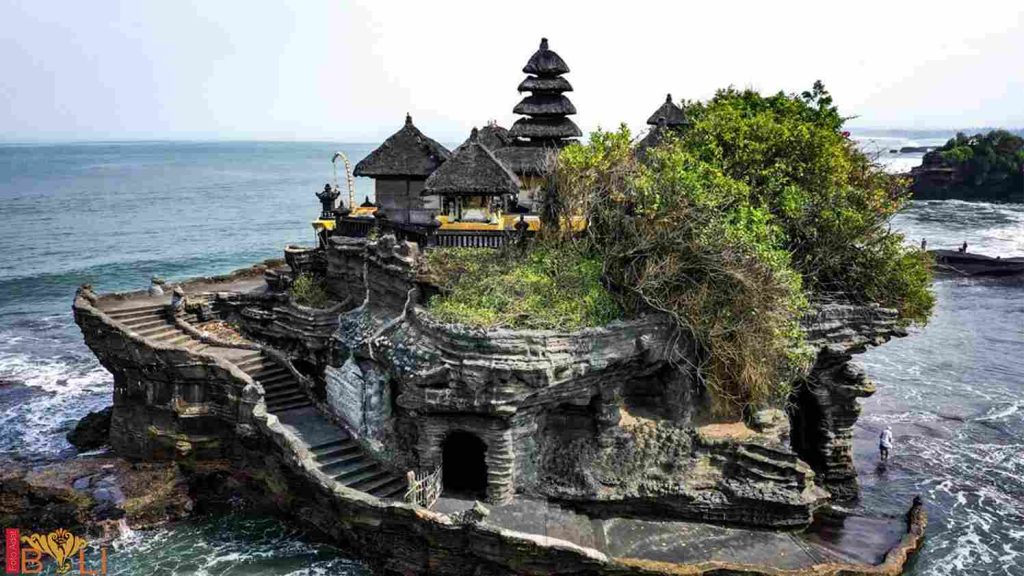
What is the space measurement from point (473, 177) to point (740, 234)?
394 inches

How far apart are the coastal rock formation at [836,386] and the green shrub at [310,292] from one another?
18.0 metres

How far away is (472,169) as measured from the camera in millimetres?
28859

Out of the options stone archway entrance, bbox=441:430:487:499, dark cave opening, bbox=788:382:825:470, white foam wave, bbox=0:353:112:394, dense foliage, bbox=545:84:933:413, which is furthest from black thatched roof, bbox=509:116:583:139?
white foam wave, bbox=0:353:112:394

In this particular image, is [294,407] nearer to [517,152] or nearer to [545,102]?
[517,152]

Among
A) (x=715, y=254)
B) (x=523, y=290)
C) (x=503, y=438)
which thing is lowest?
(x=503, y=438)

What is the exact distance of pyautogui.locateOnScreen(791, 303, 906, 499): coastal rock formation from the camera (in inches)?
1031

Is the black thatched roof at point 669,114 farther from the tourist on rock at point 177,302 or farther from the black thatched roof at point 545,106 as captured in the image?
the tourist on rock at point 177,302

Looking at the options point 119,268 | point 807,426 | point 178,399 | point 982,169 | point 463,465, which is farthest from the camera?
point 982,169

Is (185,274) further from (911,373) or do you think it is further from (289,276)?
(911,373)

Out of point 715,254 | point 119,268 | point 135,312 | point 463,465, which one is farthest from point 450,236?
point 119,268

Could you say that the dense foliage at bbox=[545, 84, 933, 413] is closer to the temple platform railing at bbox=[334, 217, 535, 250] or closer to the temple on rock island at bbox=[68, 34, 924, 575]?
the temple on rock island at bbox=[68, 34, 924, 575]

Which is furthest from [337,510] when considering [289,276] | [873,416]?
[873,416]

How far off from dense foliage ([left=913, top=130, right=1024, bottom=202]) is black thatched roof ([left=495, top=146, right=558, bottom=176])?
303 ft

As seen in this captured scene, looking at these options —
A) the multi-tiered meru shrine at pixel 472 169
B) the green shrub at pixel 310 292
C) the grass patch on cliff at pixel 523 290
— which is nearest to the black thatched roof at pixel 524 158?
the multi-tiered meru shrine at pixel 472 169
